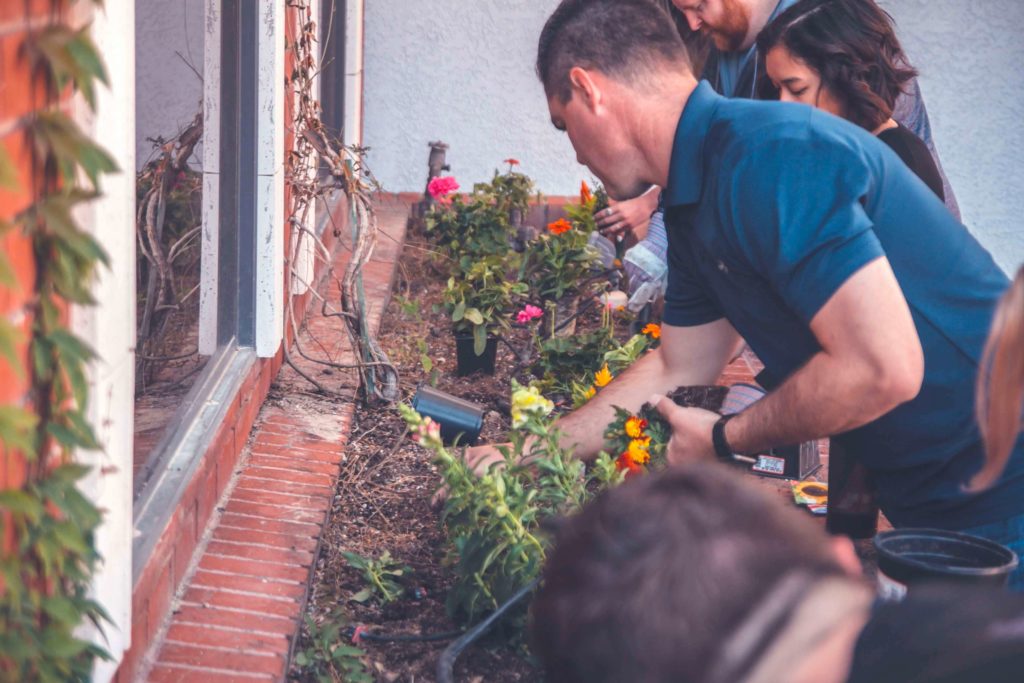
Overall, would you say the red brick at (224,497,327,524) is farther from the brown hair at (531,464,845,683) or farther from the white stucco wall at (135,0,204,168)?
the brown hair at (531,464,845,683)

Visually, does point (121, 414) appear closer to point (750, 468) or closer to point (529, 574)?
point (529, 574)

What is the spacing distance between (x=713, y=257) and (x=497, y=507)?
0.68 meters

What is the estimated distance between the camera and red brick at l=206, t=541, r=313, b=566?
110 inches

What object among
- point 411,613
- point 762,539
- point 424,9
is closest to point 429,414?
point 411,613

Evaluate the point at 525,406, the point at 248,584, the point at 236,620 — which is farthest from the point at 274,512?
the point at 525,406

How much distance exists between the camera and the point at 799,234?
2.07m

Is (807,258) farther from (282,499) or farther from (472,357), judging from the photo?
(472,357)

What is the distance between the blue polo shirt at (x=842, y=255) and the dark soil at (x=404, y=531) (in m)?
0.87

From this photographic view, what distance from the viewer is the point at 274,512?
3006 mm

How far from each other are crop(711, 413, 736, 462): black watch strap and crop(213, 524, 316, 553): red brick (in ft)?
3.37

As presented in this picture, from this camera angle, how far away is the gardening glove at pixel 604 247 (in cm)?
526

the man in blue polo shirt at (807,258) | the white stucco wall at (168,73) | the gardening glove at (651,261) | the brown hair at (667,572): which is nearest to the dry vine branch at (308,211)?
the white stucco wall at (168,73)

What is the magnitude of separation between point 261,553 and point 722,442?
3.68 ft

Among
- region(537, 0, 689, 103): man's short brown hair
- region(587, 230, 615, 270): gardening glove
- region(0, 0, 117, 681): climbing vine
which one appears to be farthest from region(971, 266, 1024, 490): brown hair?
region(587, 230, 615, 270): gardening glove
